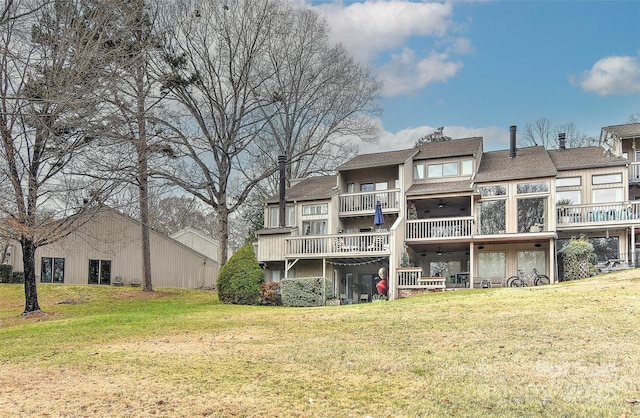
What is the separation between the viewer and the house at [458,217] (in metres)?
23.5

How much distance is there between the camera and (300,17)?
1373 inches

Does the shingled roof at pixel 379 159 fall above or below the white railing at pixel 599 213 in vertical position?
above

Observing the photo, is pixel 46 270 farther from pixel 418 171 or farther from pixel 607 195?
pixel 607 195

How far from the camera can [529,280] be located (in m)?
22.7

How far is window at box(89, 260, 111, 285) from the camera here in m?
31.9

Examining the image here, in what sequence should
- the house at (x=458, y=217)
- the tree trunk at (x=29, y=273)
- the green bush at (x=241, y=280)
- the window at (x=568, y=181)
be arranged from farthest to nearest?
1. the window at (x=568, y=181)
2. the house at (x=458, y=217)
3. the green bush at (x=241, y=280)
4. the tree trunk at (x=29, y=273)

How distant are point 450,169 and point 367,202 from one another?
4.48 m

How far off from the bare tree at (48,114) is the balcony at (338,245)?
886 centimetres

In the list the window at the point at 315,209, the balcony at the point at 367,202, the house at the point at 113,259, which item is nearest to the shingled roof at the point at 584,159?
the balcony at the point at 367,202

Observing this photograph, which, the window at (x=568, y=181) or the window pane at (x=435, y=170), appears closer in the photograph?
the window at (x=568, y=181)

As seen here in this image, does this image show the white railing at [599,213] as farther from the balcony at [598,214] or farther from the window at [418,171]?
the window at [418,171]

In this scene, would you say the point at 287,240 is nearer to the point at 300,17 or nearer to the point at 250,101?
the point at 250,101

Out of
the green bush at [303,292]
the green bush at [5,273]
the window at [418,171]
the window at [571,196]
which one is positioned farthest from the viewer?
the green bush at [5,273]

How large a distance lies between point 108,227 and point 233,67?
38.8ft
